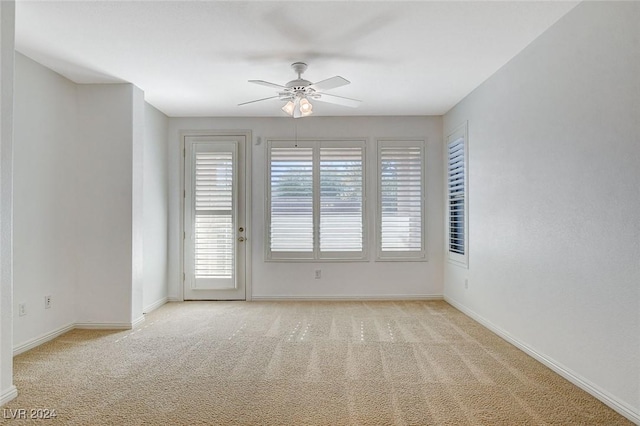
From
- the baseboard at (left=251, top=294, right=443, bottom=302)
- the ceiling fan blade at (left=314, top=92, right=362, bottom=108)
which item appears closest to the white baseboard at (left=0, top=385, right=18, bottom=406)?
the baseboard at (left=251, top=294, right=443, bottom=302)

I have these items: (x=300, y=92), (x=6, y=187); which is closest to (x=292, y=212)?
(x=300, y=92)

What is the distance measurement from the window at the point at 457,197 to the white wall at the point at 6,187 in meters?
4.42

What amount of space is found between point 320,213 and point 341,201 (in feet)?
1.17

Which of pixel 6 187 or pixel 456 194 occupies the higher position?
pixel 456 194

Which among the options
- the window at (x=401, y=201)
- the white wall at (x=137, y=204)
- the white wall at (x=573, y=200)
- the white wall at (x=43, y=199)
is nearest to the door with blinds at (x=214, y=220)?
the white wall at (x=137, y=204)

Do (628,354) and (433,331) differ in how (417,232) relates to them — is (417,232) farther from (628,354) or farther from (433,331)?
(628,354)

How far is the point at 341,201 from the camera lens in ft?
18.0

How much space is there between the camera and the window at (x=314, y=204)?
5.46 m

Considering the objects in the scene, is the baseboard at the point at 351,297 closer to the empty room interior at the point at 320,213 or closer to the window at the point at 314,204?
the empty room interior at the point at 320,213

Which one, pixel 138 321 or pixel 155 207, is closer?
pixel 138 321

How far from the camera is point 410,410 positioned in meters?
2.34

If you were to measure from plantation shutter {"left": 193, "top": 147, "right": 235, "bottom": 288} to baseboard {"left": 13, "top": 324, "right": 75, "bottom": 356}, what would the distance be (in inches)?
70.3

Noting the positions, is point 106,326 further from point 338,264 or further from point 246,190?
point 338,264

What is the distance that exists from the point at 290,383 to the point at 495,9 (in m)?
3.08
